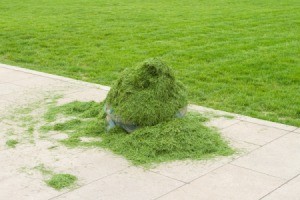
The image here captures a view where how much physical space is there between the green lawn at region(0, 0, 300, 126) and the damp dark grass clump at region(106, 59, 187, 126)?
1.35 m

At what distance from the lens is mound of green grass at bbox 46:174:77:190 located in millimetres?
4949

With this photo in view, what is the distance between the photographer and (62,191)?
4.85 meters

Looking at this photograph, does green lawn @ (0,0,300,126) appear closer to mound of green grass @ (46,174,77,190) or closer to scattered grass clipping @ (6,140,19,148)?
scattered grass clipping @ (6,140,19,148)

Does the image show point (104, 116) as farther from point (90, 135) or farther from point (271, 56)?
point (271, 56)

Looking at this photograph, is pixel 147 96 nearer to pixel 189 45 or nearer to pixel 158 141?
pixel 158 141

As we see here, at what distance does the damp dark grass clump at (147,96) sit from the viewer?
5.99 metres

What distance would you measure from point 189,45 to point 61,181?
23.2 feet

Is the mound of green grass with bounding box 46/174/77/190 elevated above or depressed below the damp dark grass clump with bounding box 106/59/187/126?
below

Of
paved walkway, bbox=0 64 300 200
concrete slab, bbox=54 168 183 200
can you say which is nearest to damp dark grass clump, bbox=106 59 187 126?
paved walkway, bbox=0 64 300 200

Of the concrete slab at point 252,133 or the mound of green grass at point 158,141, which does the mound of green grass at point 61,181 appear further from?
the concrete slab at point 252,133

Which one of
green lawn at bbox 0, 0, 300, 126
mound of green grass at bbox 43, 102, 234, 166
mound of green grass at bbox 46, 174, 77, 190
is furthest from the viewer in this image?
green lawn at bbox 0, 0, 300, 126

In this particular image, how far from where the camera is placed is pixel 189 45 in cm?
1160

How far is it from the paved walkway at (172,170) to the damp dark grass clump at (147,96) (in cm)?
57

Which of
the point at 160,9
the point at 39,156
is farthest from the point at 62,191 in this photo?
the point at 160,9
